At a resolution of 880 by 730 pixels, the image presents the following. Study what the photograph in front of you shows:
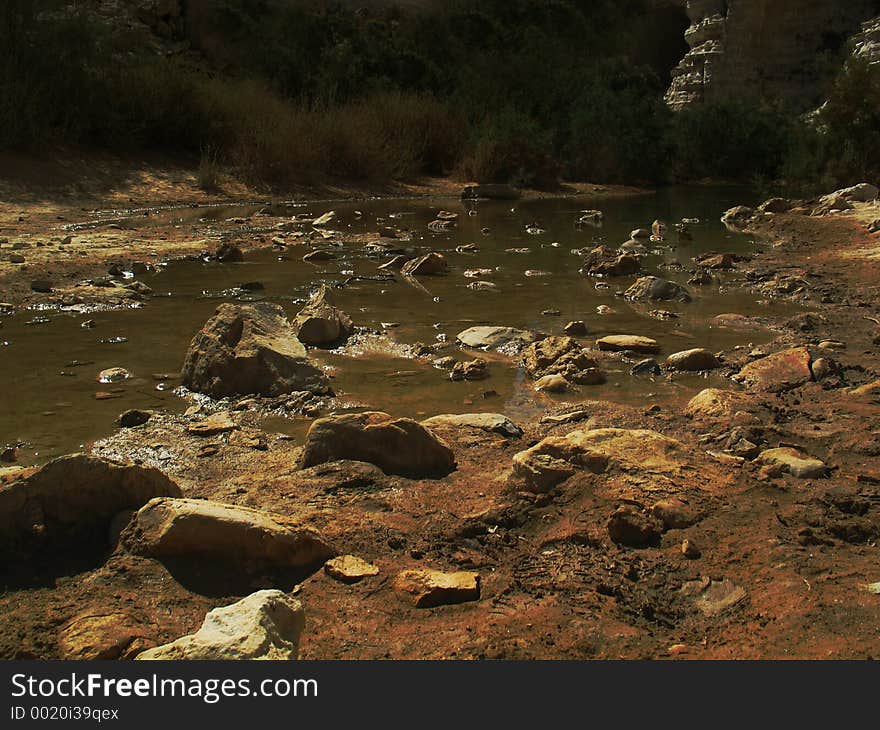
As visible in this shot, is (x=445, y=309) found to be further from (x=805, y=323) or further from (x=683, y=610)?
(x=683, y=610)

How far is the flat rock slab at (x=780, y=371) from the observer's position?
4.34 m

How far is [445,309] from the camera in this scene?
624cm

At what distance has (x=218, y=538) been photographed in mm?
2447

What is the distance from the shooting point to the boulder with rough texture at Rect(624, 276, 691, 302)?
21.6ft

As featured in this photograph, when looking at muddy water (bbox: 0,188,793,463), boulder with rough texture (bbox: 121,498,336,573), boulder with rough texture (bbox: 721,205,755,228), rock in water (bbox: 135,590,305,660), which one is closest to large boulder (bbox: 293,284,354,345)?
muddy water (bbox: 0,188,793,463)

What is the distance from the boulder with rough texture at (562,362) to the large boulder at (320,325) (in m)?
1.07

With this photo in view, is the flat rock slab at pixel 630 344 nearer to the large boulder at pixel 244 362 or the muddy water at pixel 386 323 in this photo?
the muddy water at pixel 386 323

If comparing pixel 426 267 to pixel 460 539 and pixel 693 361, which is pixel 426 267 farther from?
pixel 460 539

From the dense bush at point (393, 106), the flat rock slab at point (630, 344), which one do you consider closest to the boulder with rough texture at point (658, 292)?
the flat rock slab at point (630, 344)

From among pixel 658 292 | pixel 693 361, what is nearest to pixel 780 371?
pixel 693 361

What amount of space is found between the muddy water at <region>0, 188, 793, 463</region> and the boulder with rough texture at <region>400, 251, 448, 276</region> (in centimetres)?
13

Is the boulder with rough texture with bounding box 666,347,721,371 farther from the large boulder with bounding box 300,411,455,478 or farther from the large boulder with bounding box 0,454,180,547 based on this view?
the large boulder with bounding box 0,454,180,547

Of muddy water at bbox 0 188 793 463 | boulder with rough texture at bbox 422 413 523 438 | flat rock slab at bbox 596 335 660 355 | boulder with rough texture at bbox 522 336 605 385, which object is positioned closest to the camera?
boulder with rough texture at bbox 422 413 523 438

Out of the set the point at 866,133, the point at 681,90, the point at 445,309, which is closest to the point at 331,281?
the point at 445,309
